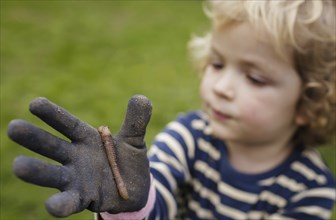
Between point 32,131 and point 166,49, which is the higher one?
point 166,49

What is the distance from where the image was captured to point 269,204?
225 cm

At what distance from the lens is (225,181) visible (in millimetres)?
2277

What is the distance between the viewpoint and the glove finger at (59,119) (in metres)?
1.23

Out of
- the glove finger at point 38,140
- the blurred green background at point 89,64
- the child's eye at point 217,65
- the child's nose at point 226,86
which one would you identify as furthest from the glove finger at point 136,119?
the blurred green background at point 89,64

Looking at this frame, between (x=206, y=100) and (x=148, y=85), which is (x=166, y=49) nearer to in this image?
(x=148, y=85)

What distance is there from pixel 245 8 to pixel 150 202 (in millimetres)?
798

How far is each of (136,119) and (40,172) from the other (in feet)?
1.06

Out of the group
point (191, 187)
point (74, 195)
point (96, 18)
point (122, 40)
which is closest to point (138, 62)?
point (122, 40)

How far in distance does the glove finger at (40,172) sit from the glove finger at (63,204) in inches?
1.4

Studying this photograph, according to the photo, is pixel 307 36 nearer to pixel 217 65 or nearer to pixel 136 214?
pixel 217 65

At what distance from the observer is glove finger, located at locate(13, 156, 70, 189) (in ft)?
3.84

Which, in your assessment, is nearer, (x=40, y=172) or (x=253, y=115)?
(x=40, y=172)

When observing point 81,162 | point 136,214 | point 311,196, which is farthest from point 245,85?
point 81,162

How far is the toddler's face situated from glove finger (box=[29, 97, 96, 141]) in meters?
0.78
